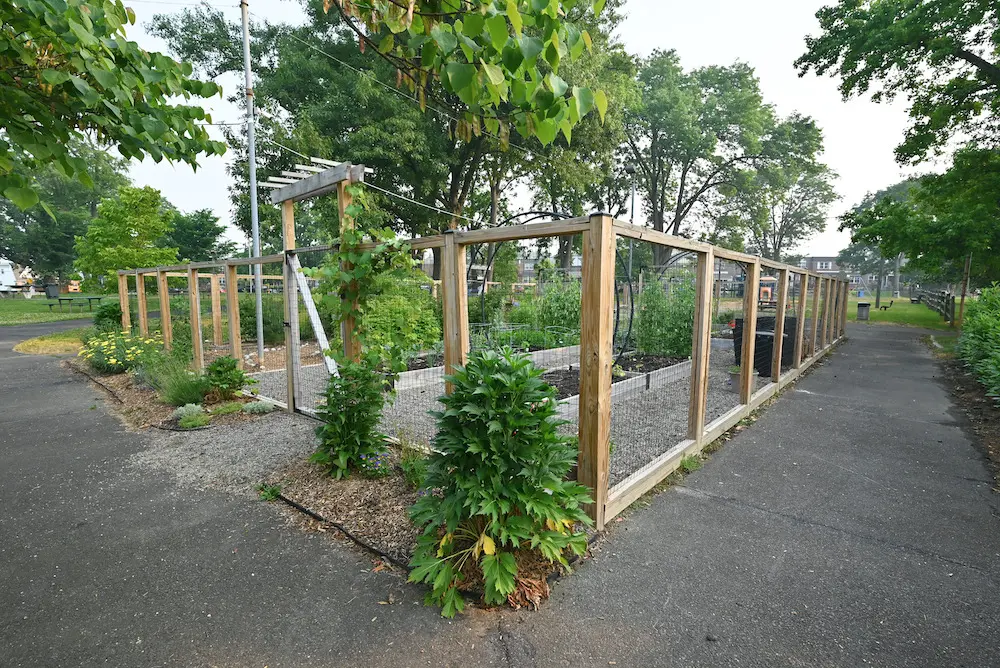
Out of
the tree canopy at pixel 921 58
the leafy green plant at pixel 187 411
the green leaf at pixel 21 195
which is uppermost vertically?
the tree canopy at pixel 921 58

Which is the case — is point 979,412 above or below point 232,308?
below

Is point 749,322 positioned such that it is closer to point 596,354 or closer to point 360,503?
point 596,354

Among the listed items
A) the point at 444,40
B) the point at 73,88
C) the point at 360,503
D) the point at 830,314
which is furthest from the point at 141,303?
the point at 830,314

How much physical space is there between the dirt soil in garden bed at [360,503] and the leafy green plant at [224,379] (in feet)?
8.86

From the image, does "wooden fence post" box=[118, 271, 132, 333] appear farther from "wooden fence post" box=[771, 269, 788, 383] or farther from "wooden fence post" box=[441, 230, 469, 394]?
"wooden fence post" box=[771, 269, 788, 383]

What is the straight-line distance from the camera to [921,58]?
1330 centimetres

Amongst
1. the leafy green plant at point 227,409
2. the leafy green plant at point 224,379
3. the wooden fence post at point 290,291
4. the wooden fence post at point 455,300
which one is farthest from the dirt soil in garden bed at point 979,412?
the leafy green plant at point 224,379

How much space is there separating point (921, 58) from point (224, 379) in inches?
741

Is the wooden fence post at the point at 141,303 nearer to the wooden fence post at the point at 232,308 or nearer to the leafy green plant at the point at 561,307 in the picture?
the wooden fence post at the point at 232,308

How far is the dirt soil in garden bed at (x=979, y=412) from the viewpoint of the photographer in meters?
4.36

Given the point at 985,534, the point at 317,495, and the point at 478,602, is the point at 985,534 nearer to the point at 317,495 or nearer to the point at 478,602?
the point at 478,602

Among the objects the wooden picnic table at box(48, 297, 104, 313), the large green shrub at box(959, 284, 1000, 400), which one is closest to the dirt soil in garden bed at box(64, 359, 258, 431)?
the large green shrub at box(959, 284, 1000, 400)

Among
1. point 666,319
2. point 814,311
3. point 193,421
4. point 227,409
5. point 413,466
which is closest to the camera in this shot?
point 413,466

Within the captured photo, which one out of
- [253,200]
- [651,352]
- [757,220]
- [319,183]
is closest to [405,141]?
[253,200]
